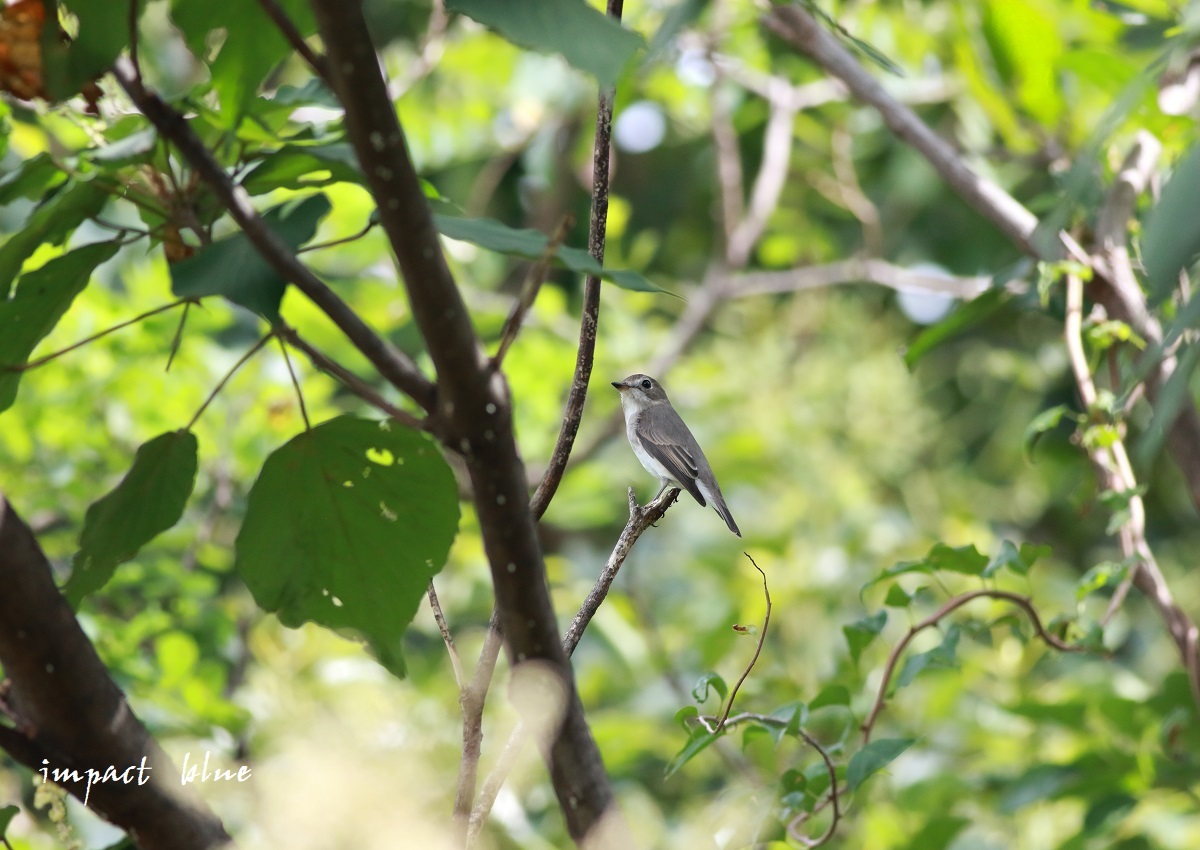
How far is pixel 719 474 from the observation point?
5.37 meters

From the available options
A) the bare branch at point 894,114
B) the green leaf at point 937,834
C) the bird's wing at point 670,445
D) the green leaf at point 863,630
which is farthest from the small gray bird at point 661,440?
the green leaf at point 863,630

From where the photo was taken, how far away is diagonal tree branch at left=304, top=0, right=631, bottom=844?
2.72ft

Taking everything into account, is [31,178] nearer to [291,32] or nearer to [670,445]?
[291,32]

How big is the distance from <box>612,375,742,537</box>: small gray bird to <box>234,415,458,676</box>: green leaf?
9.56 ft

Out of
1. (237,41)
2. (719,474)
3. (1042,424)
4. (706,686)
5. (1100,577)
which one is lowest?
(719,474)

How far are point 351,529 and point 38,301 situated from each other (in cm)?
45

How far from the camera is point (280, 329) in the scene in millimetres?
1039

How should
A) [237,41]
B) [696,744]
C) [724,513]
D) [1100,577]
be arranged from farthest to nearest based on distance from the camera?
1. [724,513]
2. [1100,577]
3. [696,744]
4. [237,41]

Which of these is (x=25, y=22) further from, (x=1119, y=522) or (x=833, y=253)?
(x=833, y=253)

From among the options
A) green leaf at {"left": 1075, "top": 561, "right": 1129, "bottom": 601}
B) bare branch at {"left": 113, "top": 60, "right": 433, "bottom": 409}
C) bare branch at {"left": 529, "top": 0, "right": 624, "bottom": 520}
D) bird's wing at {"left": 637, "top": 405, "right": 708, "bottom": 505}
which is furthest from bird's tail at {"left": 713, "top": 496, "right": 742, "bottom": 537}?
bare branch at {"left": 113, "top": 60, "right": 433, "bottom": 409}

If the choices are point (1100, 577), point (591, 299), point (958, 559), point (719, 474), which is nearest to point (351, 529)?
point (591, 299)

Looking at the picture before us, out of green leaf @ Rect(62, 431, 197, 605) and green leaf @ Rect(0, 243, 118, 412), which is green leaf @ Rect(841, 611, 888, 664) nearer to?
green leaf @ Rect(62, 431, 197, 605)

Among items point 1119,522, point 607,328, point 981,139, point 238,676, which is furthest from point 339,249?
point 1119,522

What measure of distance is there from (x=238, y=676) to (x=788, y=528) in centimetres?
236
